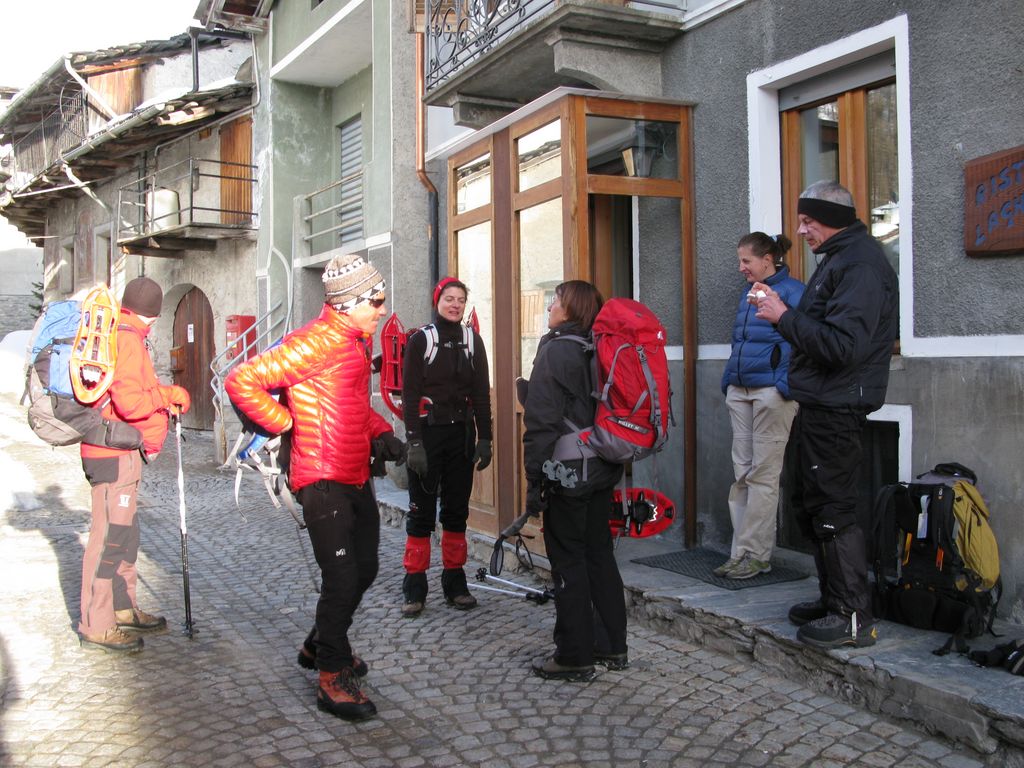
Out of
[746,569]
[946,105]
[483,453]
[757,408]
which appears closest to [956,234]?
[946,105]

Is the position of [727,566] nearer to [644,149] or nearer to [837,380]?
[837,380]

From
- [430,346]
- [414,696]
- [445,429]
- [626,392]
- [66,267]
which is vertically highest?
[66,267]

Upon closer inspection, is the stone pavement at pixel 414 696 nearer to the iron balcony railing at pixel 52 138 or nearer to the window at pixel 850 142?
the window at pixel 850 142

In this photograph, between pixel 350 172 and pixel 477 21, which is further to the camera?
pixel 350 172

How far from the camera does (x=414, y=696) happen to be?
168 inches

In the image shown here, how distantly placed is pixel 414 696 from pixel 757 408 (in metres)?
2.51

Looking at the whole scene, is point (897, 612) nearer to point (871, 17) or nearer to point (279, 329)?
point (871, 17)

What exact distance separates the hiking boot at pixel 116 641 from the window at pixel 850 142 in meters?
4.41

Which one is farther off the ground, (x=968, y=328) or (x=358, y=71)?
(x=358, y=71)

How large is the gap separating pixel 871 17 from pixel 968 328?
1.84m

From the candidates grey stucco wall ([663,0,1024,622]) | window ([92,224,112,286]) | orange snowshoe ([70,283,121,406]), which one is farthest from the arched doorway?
grey stucco wall ([663,0,1024,622])

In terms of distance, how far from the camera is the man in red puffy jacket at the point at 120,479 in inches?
192

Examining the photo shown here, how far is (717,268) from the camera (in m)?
6.23

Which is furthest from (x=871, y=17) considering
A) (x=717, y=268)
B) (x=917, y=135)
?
(x=717, y=268)
